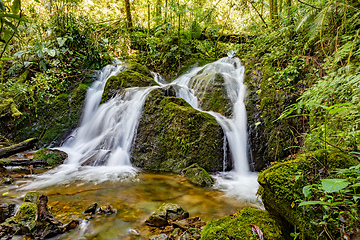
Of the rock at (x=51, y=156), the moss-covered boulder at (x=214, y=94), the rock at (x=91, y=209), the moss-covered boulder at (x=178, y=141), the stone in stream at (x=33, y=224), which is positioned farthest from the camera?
the moss-covered boulder at (x=214, y=94)

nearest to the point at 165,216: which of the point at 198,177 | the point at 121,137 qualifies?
the point at 198,177

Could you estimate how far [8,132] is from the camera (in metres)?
6.55

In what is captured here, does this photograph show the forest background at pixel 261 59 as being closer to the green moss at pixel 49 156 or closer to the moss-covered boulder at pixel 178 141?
the moss-covered boulder at pixel 178 141

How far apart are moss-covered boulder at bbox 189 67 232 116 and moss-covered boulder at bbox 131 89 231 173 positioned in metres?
1.13

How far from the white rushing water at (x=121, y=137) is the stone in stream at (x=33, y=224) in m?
1.71

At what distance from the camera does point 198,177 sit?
410 cm

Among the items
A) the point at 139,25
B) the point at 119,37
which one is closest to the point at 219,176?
the point at 119,37

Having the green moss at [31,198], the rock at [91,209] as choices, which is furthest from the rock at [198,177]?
the green moss at [31,198]

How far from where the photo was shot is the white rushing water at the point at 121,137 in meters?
4.28

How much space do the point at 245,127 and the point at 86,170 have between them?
4.29 meters

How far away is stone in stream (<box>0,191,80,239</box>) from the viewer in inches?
82.2

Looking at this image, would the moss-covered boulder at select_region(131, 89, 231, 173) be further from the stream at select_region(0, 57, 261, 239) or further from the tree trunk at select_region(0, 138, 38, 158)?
the tree trunk at select_region(0, 138, 38, 158)

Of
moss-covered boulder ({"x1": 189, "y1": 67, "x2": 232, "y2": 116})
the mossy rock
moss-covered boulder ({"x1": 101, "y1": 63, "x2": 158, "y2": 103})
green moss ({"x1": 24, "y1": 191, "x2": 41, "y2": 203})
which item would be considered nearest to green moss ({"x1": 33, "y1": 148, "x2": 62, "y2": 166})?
green moss ({"x1": 24, "y1": 191, "x2": 41, "y2": 203})

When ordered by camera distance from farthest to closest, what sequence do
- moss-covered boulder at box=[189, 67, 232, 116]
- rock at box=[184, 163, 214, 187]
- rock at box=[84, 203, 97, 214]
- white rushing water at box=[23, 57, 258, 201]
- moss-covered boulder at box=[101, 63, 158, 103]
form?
moss-covered boulder at box=[101, 63, 158, 103], moss-covered boulder at box=[189, 67, 232, 116], white rushing water at box=[23, 57, 258, 201], rock at box=[184, 163, 214, 187], rock at box=[84, 203, 97, 214]
